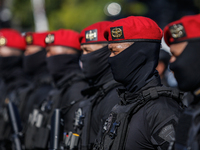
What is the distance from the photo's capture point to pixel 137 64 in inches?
106

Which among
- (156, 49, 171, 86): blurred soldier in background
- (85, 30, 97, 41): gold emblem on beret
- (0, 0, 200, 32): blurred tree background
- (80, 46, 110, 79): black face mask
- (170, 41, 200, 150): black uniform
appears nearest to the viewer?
(170, 41, 200, 150): black uniform

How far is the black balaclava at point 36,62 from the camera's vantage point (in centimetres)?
623

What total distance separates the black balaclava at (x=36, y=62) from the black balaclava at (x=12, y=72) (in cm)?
66

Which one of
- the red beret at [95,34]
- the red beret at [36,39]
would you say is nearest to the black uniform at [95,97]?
the red beret at [95,34]

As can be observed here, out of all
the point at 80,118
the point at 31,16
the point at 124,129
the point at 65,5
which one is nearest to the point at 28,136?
the point at 80,118

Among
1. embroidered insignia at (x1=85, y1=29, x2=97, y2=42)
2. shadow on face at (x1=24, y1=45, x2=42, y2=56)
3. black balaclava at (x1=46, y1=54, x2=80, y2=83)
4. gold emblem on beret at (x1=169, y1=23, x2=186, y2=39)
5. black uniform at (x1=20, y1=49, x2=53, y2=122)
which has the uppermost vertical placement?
gold emblem on beret at (x1=169, y1=23, x2=186, y2=39)

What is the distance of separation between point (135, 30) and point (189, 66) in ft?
2.48

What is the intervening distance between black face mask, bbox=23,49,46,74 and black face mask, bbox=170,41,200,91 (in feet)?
14.4

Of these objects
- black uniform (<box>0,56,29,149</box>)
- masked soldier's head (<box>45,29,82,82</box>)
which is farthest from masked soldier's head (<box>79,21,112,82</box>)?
black uniform (<box>0,56,29,149</box>)

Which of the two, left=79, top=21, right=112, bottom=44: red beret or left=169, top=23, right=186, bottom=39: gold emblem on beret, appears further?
left=79, top=21, right=112, bottom=44: red beret

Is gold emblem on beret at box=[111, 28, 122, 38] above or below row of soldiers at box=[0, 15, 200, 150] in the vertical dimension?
above

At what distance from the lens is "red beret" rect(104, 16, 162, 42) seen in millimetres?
2740

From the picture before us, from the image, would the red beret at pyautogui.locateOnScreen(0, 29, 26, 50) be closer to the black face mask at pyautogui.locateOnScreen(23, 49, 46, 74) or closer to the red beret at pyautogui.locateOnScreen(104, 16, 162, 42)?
the black face mask at pyautogui.locateOnScreen(23, 49, 46, 74)

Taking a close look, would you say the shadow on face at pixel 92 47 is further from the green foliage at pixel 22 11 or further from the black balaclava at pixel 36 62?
the green foliage at pixel 22 11
